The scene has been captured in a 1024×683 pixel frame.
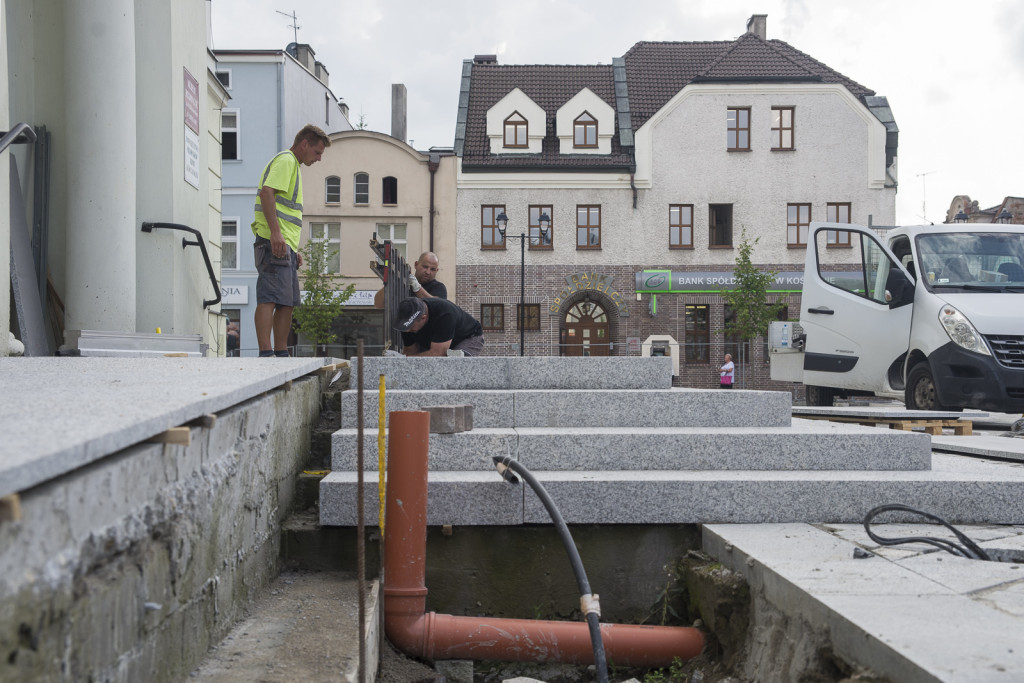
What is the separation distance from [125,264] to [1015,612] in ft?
21.4

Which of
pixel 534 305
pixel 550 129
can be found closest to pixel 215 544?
pixel 534 305

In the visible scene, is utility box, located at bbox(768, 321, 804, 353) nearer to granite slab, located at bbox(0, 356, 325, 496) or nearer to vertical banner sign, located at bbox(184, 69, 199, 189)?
vertical banner sign, located at bbox(184, 69, 199, 189)

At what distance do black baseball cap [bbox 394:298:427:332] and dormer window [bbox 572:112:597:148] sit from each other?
961 inches

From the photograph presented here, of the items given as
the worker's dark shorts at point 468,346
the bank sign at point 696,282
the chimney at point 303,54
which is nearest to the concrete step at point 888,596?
the worker's dark shorts at point 468,346

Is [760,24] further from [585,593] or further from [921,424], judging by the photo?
[585,593]

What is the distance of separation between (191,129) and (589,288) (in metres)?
22.2

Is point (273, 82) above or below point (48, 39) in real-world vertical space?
above

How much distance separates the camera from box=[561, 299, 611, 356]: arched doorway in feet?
98.4

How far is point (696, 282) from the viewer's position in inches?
1184

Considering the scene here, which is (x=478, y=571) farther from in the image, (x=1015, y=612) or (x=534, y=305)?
(x=534, y=305)

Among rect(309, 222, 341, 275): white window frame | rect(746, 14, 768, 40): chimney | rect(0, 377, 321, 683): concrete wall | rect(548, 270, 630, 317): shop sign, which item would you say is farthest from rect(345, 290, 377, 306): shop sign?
rect(0, 377, 321, 683): concrete wall

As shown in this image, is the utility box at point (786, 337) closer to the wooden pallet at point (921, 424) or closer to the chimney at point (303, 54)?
the wooden pallet at point (921, 424)

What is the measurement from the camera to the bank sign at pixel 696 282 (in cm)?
2986

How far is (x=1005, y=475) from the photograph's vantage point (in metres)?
4.85
